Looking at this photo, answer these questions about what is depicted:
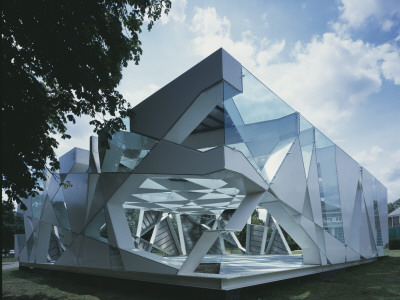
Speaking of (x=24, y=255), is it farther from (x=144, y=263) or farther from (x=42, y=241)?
(x=144, y=263)

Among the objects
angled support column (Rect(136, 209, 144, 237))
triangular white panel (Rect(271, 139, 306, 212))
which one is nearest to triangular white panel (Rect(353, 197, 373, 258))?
triangular white panel (Rect(271, 139, 306, 212))

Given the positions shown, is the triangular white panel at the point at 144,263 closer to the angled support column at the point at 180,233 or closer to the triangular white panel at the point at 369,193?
the triangular white panel at the point at 369,193

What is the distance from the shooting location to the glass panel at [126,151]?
11039 mm

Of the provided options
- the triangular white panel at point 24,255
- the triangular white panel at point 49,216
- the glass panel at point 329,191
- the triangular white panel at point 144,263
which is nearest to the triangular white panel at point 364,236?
the glass panel at point 329,191

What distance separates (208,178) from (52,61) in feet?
19.5

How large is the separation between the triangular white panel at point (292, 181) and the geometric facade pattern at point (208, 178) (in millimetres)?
41

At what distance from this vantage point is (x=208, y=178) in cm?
1088

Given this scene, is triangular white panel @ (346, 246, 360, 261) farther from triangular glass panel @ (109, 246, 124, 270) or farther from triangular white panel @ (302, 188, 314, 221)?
triangular glass panel @ (109, 246, 124, 270)

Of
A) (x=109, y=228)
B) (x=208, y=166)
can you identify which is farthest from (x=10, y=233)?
(x=208, y=166)

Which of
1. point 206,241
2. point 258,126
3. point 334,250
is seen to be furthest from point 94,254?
point 334,250

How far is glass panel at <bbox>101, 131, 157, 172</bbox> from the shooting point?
11.0 metres

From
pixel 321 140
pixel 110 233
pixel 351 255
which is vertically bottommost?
pixel 351 255

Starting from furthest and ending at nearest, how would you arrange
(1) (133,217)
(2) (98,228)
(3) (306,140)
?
1. (1) (133,217)
2. (3) (306,140)
3. (2) (98,228)

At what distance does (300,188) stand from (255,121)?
4.47 meters
